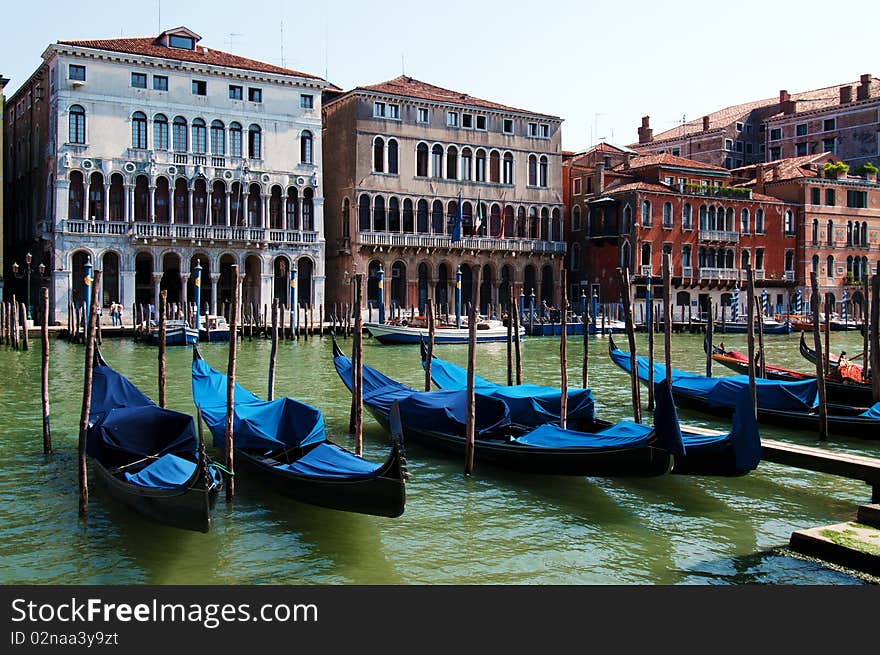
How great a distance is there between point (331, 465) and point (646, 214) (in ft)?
80.0

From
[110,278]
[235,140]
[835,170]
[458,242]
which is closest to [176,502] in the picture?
[110,278]

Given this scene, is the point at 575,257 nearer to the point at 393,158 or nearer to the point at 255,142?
the point at 393,158

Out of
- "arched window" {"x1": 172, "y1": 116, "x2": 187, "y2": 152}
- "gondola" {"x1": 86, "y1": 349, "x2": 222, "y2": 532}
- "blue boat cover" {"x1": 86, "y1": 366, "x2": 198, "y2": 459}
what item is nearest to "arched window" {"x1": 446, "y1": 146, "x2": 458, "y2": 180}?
"arched window" {"x1": 172, "y1": 116, "x2": 187, "y2": 152}

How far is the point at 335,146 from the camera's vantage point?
2766cm

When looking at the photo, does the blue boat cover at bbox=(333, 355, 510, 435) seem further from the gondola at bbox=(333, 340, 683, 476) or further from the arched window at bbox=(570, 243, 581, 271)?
the arched window at bbox=(570, 243, 581, 271)

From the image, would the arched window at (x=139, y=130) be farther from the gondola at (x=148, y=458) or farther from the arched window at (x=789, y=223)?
the arched window at (x=789, y=223)

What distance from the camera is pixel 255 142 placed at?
1005 inches

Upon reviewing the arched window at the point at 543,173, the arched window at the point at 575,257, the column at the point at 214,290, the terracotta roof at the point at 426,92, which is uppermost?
the terracotta roof at the point at 426,92

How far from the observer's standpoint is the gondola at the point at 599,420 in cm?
619

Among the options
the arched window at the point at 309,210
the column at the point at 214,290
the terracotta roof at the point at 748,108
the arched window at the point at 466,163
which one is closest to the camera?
the column at the point at 214,290

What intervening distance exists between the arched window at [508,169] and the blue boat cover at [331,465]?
23.3 metres

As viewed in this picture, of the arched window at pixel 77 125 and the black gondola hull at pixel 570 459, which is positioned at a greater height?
the arched window at pixel 77 125

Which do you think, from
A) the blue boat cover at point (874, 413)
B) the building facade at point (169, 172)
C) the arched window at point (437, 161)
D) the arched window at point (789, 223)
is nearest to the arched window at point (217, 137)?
the building facade at point (169, 172)
